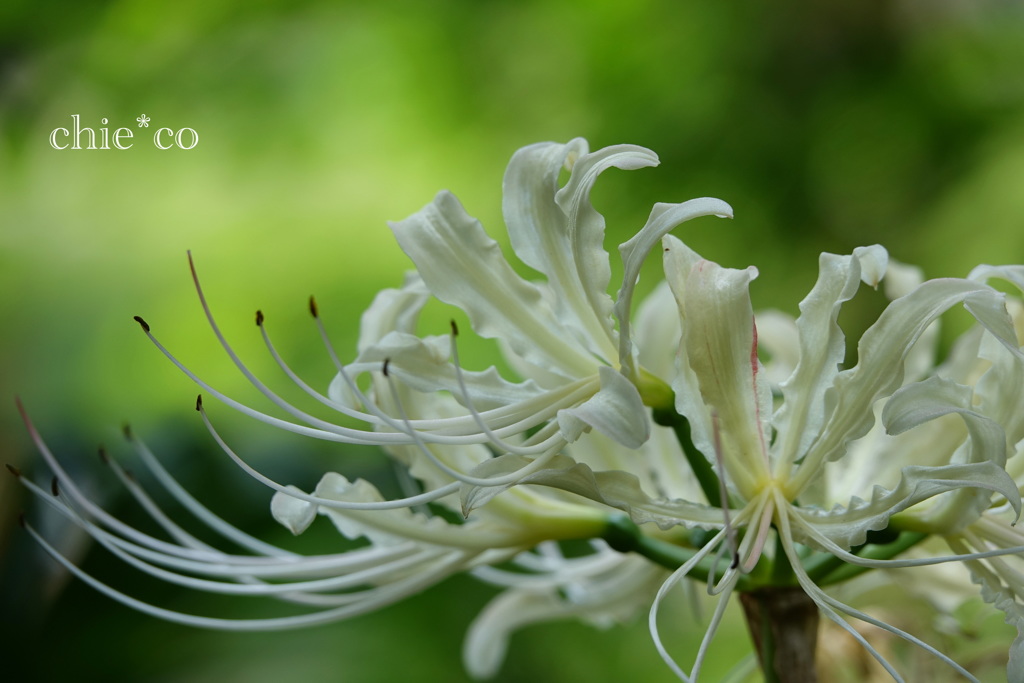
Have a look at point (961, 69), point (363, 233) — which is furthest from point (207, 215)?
point (961, 69)

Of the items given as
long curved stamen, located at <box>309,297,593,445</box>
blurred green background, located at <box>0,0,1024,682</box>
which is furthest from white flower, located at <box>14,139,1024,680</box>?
blurred green background, located at <box>0,0,1024,682</box>

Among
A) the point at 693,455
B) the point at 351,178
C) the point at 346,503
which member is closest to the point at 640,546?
the point at 693,455

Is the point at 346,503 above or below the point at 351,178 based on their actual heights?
below

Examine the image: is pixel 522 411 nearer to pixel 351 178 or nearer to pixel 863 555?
pixel 863 555

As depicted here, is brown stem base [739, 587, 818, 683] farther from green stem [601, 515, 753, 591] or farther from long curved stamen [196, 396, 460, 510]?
long curved stamen [196, 396, 460, 510]

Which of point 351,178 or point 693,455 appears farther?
point 351,178

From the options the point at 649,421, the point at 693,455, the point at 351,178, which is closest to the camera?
the point at 649,421
